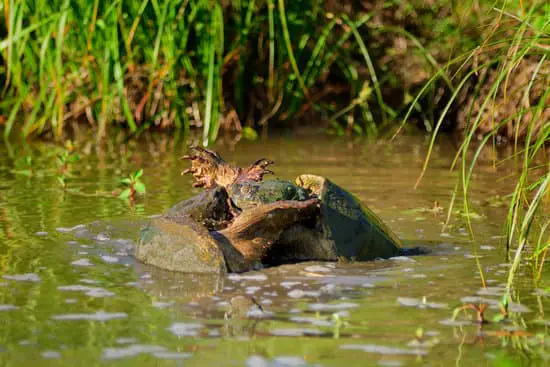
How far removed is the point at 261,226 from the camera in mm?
4695

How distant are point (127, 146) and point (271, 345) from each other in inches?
249

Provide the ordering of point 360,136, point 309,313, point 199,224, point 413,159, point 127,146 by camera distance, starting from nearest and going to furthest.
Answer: point 309,313 → point 199,224 → point 413,159 → point 127,146 → point 360,136

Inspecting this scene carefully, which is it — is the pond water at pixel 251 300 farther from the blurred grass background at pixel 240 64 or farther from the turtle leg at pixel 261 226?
the blurred grass background at pixel 240 64

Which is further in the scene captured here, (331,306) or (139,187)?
(139,187)

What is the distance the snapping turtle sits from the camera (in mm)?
4637

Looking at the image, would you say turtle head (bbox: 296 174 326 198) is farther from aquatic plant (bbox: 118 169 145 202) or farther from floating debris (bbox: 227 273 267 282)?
aquatic plant (bbox: 118 169 145 202)

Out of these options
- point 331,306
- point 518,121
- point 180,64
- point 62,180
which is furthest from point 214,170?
point 180,64

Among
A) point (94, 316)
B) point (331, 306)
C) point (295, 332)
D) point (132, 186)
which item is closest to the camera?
point (295, 332)

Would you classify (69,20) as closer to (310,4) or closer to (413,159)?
(310,4)

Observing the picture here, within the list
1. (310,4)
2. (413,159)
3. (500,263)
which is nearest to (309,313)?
(500,263)

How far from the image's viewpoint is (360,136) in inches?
410

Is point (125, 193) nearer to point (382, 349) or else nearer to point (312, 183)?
Answer: point (312, 183)

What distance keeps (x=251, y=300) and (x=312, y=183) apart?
1102 millimetres

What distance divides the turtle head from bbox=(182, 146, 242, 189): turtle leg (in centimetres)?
33
